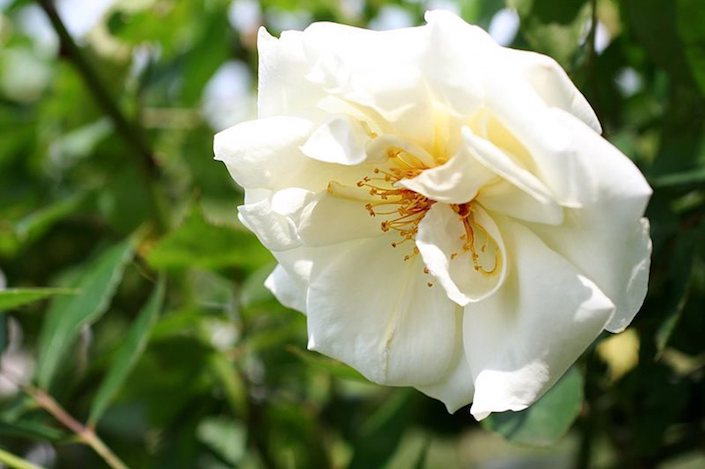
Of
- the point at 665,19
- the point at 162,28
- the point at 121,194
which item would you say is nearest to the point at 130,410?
the point at 121,194

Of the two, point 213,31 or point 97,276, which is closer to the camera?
point 97,276

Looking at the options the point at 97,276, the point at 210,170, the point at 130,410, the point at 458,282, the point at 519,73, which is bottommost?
the point at 130,410

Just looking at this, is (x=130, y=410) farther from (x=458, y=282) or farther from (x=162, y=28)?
(x=458, y=282)

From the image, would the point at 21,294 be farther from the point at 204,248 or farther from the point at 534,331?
the point at 534,331

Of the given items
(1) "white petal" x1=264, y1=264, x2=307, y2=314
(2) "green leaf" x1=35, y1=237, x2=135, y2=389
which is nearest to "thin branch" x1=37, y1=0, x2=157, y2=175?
(2) "green leaf" x1=35, y1=237, x2=135, y2=389

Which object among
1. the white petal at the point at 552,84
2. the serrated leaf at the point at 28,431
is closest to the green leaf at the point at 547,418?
the white petal at the point at 552,84

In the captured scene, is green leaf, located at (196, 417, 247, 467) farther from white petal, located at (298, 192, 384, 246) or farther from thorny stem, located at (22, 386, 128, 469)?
white petal, located at (298, 192, 384, 246)
